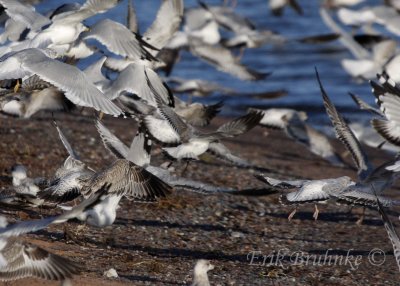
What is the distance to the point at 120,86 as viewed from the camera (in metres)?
7.32

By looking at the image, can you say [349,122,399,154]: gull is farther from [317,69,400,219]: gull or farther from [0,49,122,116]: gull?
[0,49,122,116]: gull

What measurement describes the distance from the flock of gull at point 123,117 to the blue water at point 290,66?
2232mm

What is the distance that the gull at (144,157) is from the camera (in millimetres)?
6164

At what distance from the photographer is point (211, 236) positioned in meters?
6.29

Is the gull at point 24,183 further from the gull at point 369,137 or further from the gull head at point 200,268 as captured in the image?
the gull at point 369,137

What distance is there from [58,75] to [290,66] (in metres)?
7.73

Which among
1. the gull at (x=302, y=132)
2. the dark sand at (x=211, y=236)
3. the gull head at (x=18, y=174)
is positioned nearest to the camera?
the dark sand at (x=211, y=236)

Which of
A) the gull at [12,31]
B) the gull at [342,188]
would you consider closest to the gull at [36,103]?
the gull at [12,31]

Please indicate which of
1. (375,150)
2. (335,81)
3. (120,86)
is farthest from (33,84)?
(335,81)

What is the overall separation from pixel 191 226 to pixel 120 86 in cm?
134

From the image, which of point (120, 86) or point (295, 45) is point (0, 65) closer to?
point (120, 86)

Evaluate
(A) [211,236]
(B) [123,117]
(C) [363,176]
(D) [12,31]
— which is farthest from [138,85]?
(C) [363,176]

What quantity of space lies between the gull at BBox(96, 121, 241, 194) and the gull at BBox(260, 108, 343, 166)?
2362 mm

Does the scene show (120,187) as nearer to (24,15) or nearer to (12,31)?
(24,15)
